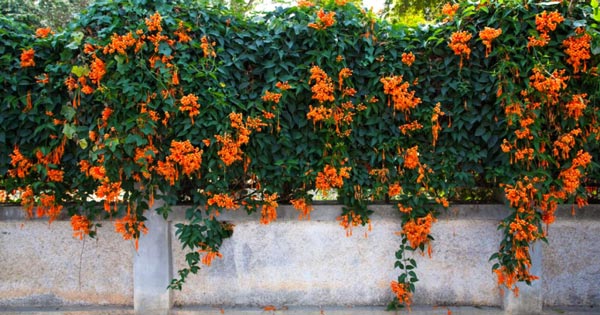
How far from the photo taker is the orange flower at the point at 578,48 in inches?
129

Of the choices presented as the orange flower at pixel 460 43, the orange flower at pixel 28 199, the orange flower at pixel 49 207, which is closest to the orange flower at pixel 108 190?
the orange flower at pixel 49 207

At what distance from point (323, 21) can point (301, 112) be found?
674 millimetres

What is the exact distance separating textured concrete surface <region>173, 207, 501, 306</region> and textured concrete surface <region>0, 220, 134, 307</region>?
1.70 ft

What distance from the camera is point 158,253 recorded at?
12.3ft

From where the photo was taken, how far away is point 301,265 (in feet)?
12.7

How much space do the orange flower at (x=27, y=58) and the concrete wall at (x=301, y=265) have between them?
1224 millimetres

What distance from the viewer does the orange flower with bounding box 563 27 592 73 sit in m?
3.27

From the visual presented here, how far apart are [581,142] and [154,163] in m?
3.10

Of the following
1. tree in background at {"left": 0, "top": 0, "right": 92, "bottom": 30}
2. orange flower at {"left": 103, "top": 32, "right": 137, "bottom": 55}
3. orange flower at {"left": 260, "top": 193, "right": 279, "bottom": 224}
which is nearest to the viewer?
orange flower at {"left": 103, "top": 32, "right": 137, "bottom": 55}

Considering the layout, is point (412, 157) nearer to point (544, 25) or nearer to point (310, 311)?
point (544, 25)

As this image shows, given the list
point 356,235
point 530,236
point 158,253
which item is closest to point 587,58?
point 530,236

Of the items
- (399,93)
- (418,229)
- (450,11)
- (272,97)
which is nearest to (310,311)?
(418,229)

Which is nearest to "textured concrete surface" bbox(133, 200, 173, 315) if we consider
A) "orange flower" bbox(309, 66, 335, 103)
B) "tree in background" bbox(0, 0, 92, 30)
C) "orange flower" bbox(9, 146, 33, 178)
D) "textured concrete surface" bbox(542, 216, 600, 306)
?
"orange flower" bbox(9, 146, 33, 178)

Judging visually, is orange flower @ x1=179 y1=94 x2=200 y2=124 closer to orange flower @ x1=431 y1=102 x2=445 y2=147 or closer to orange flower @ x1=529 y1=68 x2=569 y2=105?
orange flower @ x1=431 y1=102 x2=445 y2=147
